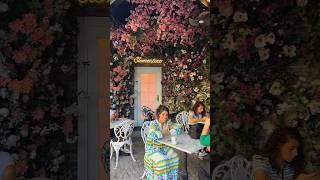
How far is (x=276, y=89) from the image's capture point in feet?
9.34

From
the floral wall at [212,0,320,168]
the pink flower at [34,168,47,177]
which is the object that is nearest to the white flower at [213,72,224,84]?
the floral wall at [212,0,320,168]

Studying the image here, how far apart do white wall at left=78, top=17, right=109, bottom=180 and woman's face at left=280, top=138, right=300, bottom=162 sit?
145 centimetres

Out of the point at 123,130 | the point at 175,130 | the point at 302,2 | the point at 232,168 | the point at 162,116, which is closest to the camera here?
the point at 302,2

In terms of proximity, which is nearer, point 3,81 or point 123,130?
point 3,81

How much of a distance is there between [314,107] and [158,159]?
221cm

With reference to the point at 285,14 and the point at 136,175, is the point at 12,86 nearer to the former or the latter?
the point at 285,14

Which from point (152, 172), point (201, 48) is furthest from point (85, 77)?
point (201, 48)

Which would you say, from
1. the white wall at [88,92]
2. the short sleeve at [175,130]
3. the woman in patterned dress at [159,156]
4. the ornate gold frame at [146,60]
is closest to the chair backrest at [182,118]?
the ornate gold frame at [146,60]

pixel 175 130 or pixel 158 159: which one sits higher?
pixel 175 130

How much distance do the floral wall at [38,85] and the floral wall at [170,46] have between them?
4.46 metres

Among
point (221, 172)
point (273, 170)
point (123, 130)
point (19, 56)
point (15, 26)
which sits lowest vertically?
point (123, 130)

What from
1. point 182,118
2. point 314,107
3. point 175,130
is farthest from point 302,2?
point 182,118

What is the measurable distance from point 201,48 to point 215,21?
4.78m

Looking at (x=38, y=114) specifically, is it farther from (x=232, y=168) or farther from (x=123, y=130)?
(x=123, y=130)
